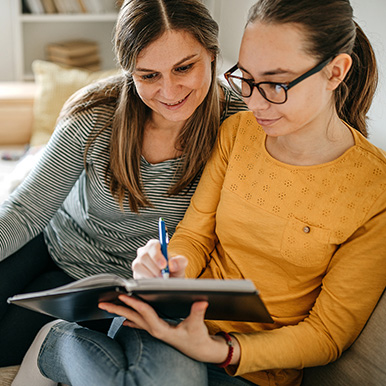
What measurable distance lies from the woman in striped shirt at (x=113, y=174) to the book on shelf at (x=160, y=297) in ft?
1.18

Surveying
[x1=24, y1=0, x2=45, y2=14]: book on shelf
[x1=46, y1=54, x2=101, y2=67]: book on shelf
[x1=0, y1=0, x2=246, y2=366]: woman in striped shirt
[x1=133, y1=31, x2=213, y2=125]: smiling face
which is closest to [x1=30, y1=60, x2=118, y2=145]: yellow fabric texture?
[x1=46, y1=54, x2=101, y2=67]: book on shelf

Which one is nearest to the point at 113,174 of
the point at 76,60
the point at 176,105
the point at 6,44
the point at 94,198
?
the point at 94,198

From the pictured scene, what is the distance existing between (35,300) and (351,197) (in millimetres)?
660

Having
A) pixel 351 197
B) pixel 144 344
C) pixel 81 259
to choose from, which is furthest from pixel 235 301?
pixel 81 259

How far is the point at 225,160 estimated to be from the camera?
52.8 inches

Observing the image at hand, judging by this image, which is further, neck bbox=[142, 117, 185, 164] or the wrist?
neck bbox=[142, 117, 185, 164]

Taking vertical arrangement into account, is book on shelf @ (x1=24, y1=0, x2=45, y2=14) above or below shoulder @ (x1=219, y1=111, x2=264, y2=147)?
below

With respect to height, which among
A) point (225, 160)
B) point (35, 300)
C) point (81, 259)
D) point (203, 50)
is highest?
point (203, 50)

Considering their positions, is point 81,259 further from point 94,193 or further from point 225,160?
point 225,160

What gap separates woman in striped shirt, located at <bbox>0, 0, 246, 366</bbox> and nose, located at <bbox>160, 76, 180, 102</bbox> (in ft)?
0.07

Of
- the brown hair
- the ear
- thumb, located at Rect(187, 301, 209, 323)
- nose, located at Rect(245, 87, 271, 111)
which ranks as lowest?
thumb, located at Rect(187, 301, 209, 323)

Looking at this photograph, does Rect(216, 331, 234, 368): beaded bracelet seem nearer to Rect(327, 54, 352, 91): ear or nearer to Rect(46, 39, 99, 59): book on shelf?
Rect(327, 54, 352, 91): ear

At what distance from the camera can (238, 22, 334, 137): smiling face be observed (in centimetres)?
102

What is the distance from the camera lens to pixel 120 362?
1071 mm
